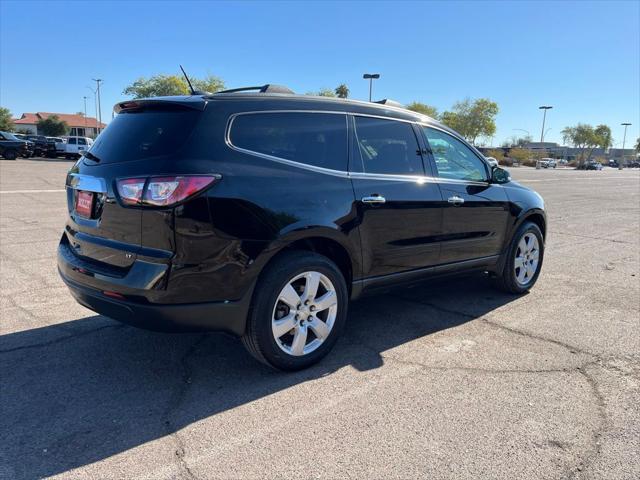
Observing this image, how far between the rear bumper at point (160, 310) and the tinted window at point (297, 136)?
1.01 meters

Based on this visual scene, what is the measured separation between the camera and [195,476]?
241 cm

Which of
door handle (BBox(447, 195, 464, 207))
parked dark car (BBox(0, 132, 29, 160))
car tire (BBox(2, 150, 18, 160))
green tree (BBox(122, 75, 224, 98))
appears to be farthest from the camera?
green tree (BBox(122, 75, 224, 98))

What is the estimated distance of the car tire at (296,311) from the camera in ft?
10.6

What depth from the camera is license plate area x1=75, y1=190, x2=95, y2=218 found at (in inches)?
130

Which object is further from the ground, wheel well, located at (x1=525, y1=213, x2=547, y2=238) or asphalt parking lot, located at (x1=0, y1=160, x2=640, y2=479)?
wheel well, located at (x1=525, y1=213, x2=547, y2=238)

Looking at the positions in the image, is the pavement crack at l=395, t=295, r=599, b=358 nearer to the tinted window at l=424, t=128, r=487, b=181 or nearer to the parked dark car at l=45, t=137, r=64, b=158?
the tinted window at l=424, t=128, r=487, b=181

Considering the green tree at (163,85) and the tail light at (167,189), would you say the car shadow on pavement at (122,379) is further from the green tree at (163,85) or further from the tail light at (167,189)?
the green tree at (163,85)

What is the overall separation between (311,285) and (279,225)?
1.70 ft

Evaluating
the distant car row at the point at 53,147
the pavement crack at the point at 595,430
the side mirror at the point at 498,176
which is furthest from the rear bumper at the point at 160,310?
the distant car row at the point at 53,147

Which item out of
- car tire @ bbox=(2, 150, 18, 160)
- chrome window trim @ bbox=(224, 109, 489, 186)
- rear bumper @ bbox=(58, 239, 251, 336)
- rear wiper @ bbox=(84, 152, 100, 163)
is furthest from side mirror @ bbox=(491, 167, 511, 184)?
car tire @ bbox=(2, 150, 18, 160)

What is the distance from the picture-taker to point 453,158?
15.7 ft

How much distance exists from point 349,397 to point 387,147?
6.72ft

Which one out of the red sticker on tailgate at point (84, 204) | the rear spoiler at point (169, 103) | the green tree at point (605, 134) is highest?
the green tree at point (605, 134)

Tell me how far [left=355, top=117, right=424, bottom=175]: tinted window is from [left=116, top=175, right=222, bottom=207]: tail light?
1.41 meters
